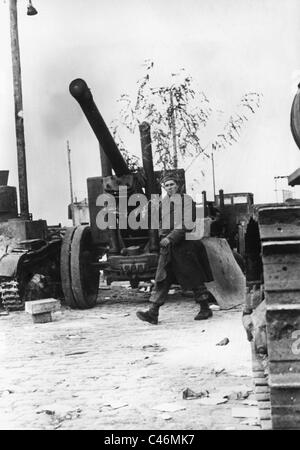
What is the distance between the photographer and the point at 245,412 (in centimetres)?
426

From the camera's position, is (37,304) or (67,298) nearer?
(37,304)

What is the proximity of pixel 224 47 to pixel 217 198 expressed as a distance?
50.3 feet

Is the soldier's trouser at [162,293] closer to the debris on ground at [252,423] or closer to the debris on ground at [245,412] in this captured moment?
the debris on ground at [245,412]

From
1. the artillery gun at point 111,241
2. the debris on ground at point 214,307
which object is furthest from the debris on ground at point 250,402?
the artillery gun at point 111,241

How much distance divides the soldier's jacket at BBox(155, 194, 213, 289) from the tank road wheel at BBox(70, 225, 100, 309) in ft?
6.26

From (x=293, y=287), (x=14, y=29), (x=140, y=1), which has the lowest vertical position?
(x=293, y=287)

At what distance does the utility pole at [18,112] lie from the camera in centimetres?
1434

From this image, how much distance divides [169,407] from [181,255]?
13.7ft

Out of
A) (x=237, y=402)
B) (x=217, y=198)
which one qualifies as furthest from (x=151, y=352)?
(x=217, y=198)

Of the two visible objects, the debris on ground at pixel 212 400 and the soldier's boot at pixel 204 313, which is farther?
the soldier's boot at pixel 204 313

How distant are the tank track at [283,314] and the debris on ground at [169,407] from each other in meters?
1.62

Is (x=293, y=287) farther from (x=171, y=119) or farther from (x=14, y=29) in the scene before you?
(x=14, y=29)

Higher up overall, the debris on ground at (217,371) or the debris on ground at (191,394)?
the debris on ground at (191,394)

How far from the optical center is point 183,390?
195 inches
